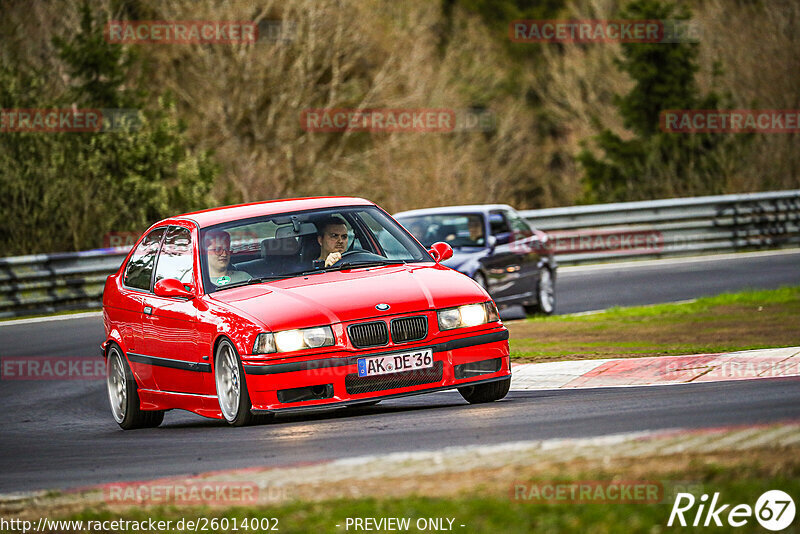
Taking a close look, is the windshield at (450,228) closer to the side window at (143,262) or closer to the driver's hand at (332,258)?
the side window at (143,262)

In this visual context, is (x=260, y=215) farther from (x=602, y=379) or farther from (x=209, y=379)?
(x=602, y=379)

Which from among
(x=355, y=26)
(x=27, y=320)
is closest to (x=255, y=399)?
(x=27, y=320)

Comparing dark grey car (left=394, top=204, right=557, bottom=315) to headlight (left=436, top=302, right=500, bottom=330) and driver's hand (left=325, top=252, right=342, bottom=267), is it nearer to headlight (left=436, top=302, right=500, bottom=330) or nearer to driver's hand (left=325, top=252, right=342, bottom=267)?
driver's hand (left=325, top=252, right=342, bottom=267)

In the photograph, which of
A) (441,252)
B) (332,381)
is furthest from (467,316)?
(441,252)

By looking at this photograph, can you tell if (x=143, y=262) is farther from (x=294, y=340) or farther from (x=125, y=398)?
(x=294, y=340)

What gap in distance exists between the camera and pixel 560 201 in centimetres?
5378

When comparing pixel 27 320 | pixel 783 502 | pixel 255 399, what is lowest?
pixel 27 320

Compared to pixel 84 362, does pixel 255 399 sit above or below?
above

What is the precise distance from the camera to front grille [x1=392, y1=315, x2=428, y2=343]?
8742 mm

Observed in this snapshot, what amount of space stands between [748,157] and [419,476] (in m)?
25.5

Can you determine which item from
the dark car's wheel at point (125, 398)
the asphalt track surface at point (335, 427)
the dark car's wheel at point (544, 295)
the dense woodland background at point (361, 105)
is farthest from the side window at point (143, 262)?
the dense woodland background at point (361, 105)

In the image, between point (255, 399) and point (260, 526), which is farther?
point (255, 399)

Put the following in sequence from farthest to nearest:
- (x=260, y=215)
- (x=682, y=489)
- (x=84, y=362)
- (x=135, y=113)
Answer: (x=135, y=113) < (x=84, y=362) < (x=260, y=215) < (x=682, y=489)

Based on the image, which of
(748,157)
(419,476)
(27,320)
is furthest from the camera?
(748,157)
